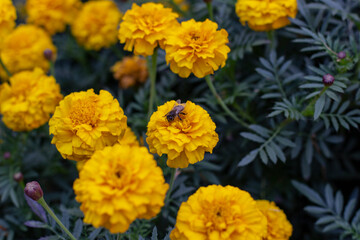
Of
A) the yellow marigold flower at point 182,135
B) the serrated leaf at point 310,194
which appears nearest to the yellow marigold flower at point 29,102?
the yellow marigold flower at point 182,135

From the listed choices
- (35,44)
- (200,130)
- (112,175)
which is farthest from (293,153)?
(35,44)

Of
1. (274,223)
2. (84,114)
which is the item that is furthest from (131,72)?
(274,223)

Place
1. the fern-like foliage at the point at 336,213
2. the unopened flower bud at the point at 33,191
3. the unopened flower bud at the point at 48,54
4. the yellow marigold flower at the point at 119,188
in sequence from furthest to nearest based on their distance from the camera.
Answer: the unopened flower bud at the point at 48,54, the fern-like foliage at the point at 336,213, the unopened flower bud at the point at 33,191, the yellow marigold flower at the point at 119,188

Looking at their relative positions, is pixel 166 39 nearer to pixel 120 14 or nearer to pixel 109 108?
pixel 109 108

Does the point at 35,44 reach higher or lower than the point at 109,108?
lower

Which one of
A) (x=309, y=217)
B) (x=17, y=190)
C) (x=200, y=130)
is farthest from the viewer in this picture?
(x=309, y=217)

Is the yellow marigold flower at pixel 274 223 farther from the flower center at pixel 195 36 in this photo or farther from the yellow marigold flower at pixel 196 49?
the flower center at pixel 195 36
